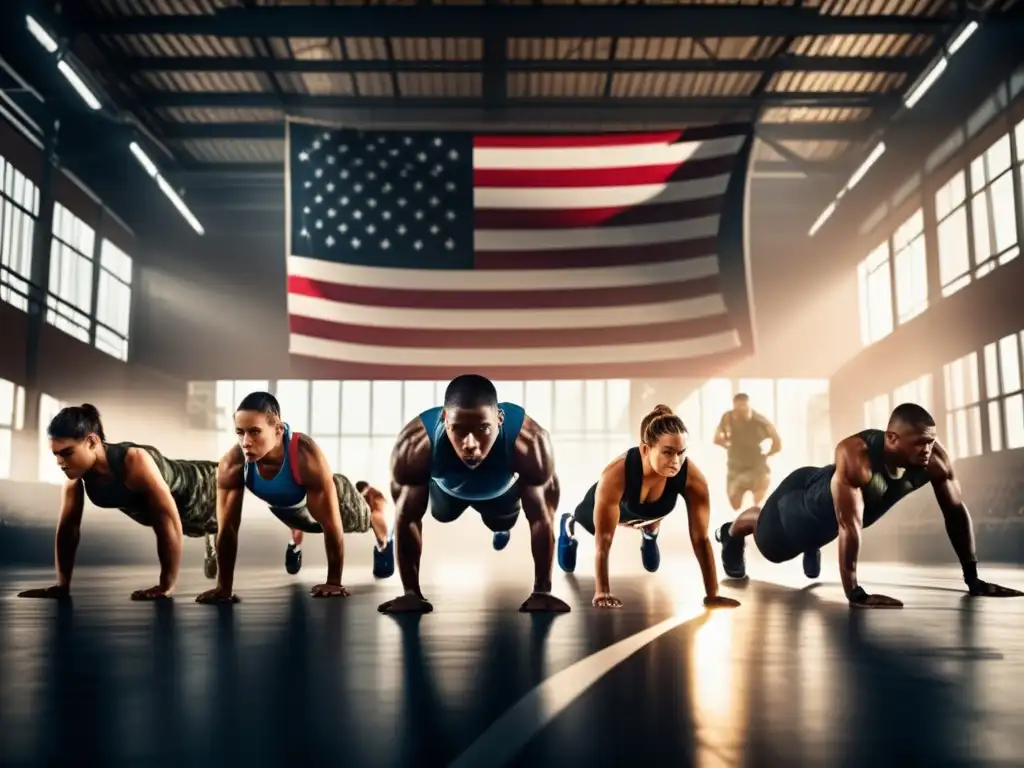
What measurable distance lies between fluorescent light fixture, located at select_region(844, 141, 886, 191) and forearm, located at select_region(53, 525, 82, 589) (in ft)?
40.0

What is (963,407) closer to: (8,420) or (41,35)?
(41,35)

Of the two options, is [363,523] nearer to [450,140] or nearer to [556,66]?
[450,140]

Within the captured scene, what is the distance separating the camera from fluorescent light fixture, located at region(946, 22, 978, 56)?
10.6 m

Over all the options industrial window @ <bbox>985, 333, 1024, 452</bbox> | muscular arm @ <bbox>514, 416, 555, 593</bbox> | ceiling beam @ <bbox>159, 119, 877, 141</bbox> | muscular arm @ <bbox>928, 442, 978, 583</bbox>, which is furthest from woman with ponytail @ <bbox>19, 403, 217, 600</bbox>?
ceiling beam @ <bbox>159, 119, 877, 141</bbox>

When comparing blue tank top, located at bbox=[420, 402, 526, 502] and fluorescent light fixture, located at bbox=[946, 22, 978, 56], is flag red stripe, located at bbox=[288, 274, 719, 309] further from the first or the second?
fluorescent light fixture, located at bbox=[946, 22, 978, 56]

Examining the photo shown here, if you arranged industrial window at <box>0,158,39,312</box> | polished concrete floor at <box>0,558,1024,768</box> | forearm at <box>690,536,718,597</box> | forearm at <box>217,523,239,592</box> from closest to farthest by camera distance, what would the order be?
polished concrete floor at <box>0,558,1024,768</box> < forearm at <box>690,536,718,597</box> < forearm at <box>217,523,239,592</box> < industrial window at <box>0,158,39,312</box>

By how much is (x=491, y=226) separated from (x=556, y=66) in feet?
Answer: 17.9

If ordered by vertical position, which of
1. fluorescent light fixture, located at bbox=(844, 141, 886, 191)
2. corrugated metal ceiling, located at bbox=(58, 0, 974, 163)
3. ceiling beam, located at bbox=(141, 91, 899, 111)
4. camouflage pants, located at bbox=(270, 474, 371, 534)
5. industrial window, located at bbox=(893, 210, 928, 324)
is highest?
corrugated metal ceiling, located at bbox=(58, 0, 974, 163)

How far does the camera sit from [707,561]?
13.0ft

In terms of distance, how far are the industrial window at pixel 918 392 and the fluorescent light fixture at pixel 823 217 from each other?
10.6ft

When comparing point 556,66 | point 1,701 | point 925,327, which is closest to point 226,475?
point 1,701

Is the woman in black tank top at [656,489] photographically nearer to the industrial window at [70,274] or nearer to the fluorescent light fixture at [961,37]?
the fluorescent light fixture at [961,37]

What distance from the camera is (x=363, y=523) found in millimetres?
5941

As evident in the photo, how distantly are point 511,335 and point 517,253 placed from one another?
628 millimetres
